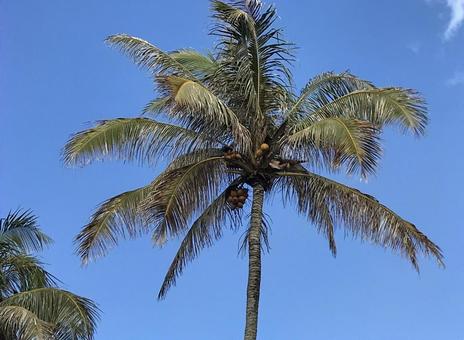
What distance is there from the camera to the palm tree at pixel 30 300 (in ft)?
55.1

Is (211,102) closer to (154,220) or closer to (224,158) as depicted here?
(224,158)

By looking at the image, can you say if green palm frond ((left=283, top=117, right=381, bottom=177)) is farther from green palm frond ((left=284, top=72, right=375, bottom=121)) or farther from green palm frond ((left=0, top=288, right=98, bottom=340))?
green palm frond ((left=0, top=288, right=98, bottom=340))

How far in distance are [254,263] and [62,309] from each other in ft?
14.7

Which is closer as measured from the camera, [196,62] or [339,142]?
[339,142]

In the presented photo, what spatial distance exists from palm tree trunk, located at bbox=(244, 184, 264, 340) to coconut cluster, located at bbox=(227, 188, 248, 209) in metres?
0.20

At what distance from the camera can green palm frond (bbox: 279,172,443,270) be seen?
1588 cm

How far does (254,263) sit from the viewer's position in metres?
15.9

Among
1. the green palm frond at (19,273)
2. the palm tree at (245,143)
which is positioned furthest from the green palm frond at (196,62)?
the green palm frond at (19,273)

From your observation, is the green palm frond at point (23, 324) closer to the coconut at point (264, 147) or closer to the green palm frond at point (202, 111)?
the green palm frond at point (202, 111)

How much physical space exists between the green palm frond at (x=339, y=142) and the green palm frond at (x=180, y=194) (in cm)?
148

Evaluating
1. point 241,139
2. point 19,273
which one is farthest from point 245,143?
point 19,273

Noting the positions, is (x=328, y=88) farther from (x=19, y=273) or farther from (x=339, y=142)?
(x=19, y=273)

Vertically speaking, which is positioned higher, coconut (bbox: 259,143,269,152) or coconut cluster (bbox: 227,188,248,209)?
coconut (bbox: 259,143,269,152)

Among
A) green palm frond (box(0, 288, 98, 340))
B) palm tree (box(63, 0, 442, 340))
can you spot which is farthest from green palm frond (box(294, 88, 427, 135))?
green palm frond (box(0, 288, 98, 340))
